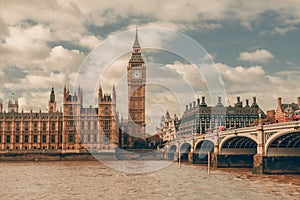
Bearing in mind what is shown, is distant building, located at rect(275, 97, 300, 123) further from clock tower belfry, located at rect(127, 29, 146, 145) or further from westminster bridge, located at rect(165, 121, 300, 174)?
clock tower belfry, located at rect(127, 29, 146, 145)

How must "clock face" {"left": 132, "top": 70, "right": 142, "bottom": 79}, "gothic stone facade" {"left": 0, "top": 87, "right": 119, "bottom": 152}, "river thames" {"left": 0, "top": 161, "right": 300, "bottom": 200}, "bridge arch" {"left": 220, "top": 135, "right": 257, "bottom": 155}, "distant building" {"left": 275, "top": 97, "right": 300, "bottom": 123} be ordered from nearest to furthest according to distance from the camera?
"river thames" {"left": 0, "top": 161, "right": 300, "bottom": 200} < "bridge arch" {"left": 220, "top": 135, "right": 257, "bottom": 155} < "distant building" {"left": 275, "top": 97, "right": 300, "bottom": 123} < "gothic stone facade" {"left": 0, "top": 87, "right": 119, "bottom": 152} < "clock face" {"left": 132, "top": 70, "right": 142, "bottom": 79}

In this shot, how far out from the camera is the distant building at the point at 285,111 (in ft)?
282

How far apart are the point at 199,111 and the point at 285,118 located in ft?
160

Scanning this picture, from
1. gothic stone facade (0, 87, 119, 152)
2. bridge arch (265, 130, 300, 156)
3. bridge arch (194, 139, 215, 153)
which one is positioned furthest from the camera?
gothic stone facade (0, 87, 119, 152)

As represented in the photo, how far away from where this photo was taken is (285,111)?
87.9 m

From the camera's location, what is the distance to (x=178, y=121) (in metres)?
153

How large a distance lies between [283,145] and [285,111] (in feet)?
134

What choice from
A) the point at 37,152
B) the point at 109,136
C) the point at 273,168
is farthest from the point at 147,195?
the point at 109,136

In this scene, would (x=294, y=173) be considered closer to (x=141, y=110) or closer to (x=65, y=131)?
(x=65, y=131)

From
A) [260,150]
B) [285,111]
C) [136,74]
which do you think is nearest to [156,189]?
[260,150]

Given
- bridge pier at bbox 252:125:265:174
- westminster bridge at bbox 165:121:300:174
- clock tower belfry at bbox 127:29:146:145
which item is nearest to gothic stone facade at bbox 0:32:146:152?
clock tower belfry at bbox 127:29:146:145

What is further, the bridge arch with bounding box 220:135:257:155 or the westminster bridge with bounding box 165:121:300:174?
the bridge arch with bounding box 220:135:257:155

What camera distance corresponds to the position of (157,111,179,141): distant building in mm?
151113

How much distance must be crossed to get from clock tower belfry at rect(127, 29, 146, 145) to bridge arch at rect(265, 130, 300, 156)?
73214 mm
